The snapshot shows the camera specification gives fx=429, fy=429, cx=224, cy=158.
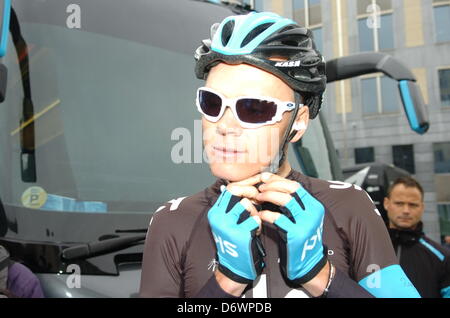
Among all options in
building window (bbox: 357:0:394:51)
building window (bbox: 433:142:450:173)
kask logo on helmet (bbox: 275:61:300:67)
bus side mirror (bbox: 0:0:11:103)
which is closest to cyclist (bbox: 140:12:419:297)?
kask logo on helmet (bbox: 275:61:300:67)

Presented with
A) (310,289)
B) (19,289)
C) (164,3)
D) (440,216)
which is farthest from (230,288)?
(440,216)

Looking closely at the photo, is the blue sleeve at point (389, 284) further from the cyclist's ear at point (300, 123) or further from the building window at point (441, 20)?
the building window at point (441, 20)

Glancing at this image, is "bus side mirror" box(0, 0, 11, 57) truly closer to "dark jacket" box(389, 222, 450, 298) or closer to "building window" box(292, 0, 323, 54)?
"building window" box(292, 0, 323, 54)

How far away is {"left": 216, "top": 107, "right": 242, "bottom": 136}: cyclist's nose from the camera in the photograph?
1.07 metres

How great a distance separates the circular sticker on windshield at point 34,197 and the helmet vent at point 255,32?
1356mm

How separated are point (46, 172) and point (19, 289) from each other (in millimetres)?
571

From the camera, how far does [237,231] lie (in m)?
0.93

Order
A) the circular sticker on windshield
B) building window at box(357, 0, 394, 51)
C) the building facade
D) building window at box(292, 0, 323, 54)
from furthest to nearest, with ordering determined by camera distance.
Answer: the building facade
building window at box(357, 0, 394, 51)
building window at box(292, 0, 323, 54)
the circular sticker on windshield

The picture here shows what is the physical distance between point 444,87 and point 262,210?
771 centimetres

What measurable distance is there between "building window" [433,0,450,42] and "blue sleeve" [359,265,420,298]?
438 centimetres

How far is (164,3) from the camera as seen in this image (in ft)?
8.02

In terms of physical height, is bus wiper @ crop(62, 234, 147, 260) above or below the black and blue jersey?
below

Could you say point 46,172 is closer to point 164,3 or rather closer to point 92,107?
point 92,107

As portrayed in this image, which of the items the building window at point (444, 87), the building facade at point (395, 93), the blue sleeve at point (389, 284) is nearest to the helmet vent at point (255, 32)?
the blue sleeve at point (389, 284)
